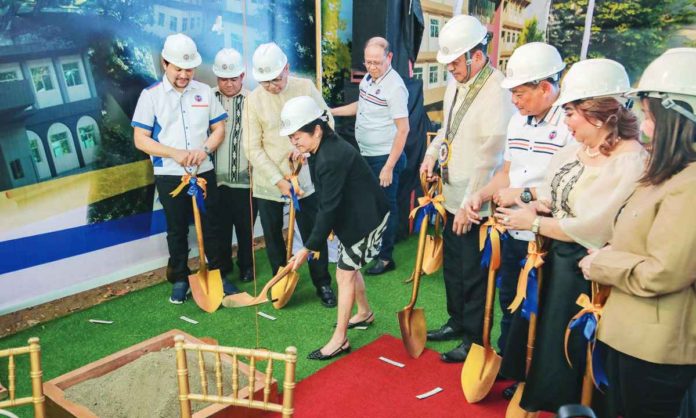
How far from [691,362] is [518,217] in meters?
0.84

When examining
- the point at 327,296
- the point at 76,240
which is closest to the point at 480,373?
the point at 327,296

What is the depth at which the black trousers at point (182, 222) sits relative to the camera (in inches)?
153

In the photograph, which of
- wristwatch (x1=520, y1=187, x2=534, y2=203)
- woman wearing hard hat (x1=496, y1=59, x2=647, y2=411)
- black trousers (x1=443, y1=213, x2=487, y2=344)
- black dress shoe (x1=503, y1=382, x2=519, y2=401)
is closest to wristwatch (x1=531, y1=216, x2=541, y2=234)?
woman wearing hard hat (x1=496, y1=59, x2=647, y2=411)

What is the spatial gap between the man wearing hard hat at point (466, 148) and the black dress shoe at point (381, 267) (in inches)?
52.3

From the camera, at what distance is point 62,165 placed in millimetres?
3775

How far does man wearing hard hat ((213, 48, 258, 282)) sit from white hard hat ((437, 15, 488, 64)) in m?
1.75

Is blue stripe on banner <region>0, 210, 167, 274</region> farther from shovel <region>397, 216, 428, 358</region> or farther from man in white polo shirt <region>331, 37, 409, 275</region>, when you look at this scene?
shovel <region>397, 216, 428, 358</region>

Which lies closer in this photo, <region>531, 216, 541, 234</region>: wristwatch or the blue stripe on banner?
<region>531, 216, 541, 234</region>: wristwatch

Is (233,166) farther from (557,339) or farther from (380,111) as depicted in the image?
(557,339)

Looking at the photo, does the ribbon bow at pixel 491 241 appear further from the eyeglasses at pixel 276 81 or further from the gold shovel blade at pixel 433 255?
the eyeglasses at pixel 276 81

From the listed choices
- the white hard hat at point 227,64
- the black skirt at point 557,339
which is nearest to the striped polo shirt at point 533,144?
the black skirt at point 557,339

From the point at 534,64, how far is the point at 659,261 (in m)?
1.11

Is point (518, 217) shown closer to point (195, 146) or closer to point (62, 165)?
point (195, 146)

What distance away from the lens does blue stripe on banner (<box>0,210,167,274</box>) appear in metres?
3.63
